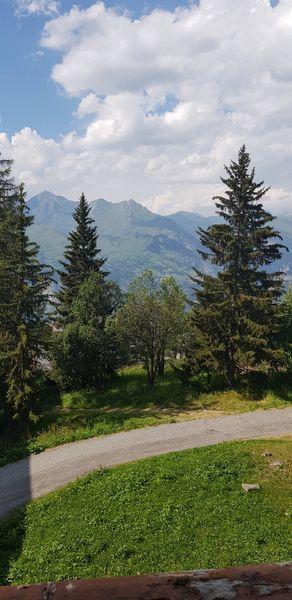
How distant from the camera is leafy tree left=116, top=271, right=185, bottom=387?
34188 mm

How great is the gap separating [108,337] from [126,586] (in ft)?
111

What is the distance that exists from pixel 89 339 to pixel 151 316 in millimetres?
5157

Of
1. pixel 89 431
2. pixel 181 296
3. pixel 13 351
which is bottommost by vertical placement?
pixel 89 431

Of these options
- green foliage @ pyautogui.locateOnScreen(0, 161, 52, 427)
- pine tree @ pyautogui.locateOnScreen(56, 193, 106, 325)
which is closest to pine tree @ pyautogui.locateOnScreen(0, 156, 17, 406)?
green foliage @ pyautogui.locateOnScreen(0, 161, 52, 427)

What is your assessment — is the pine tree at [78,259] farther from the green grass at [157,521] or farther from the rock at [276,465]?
the rock at [276,465]

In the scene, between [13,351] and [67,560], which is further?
[13,351]

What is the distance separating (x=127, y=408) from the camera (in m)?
32.2

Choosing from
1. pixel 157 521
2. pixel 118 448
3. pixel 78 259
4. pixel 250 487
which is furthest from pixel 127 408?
pixel 157 521

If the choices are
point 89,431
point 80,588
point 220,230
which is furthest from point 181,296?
point 80,588

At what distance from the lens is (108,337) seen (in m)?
A: 35.3

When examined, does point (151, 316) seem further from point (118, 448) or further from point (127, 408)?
point (118, 448)

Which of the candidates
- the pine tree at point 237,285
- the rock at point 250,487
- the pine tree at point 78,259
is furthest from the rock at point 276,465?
the pine tree at point 78,259

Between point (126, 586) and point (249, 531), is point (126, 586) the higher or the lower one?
the higher one

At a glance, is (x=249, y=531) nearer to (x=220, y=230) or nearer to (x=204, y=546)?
(x=204, y=546)
